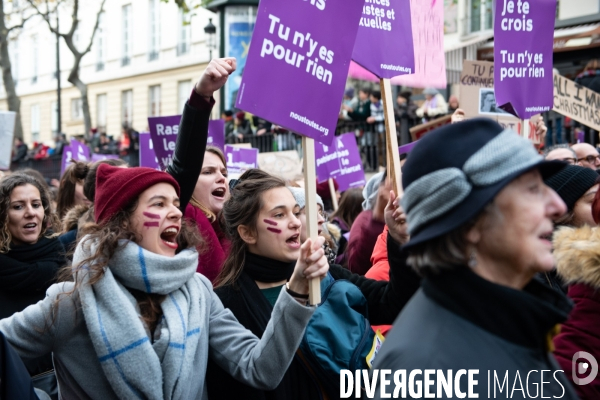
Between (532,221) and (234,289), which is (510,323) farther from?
(234,289)

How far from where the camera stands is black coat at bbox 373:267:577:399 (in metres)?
1.68

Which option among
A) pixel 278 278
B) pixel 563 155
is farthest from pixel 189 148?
pixel 563 155

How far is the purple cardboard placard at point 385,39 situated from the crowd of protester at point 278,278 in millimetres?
609

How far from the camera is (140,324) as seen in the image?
2.65 metres

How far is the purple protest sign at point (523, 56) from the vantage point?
479 cm

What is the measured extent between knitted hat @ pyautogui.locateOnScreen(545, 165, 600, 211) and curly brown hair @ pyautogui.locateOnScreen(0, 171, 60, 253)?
2.82 meters

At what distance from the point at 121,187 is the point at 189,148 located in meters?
0.53

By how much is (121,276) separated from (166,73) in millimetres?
32533

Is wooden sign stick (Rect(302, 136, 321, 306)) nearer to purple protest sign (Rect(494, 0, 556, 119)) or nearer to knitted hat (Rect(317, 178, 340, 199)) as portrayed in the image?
purple protest sign (Rect(494, 0, 556, 119))

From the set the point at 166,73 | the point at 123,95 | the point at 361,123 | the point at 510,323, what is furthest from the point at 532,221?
the point at 123,95

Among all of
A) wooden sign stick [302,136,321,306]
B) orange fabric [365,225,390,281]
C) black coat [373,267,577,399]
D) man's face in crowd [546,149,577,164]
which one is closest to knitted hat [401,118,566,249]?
black coat [373,267,577,399]

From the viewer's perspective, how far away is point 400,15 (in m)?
4.10

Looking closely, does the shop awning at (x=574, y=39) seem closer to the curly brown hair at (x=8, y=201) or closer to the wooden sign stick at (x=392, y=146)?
the wooden sign stick at (x=392, y=146)

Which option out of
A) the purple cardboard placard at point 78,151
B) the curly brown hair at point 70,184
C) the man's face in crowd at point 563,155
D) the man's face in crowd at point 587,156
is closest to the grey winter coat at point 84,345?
the curly brown hair at point 70,184
